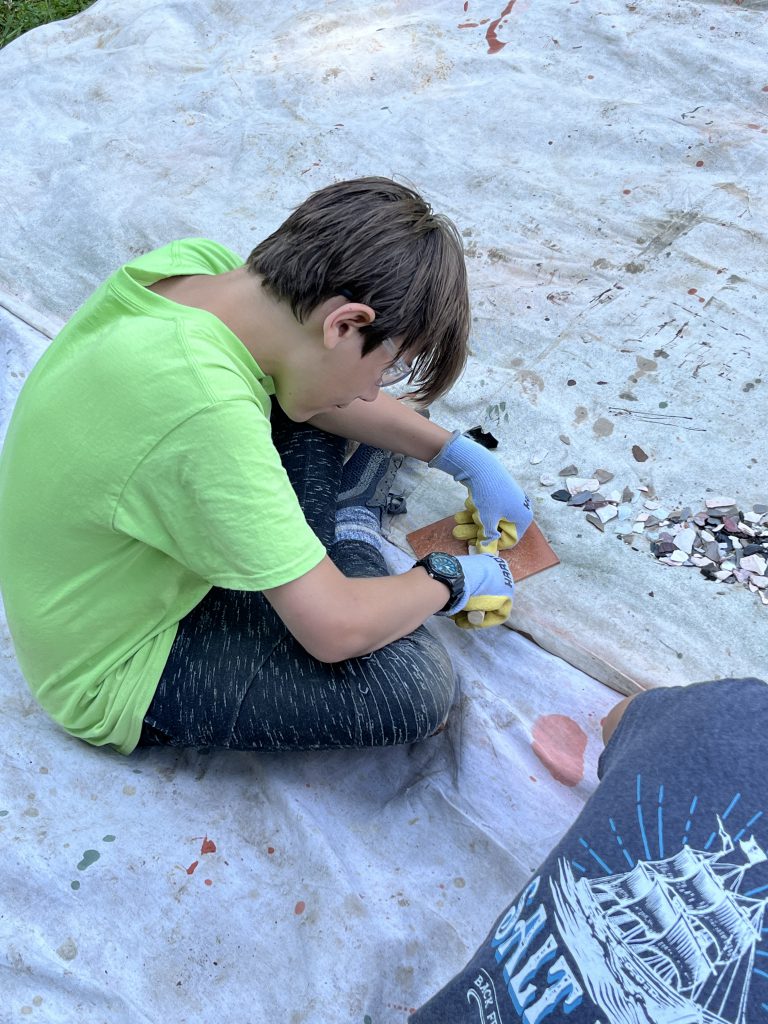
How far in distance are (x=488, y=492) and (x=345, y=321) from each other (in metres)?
0.72

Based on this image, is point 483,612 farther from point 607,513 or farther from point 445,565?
point 607,513

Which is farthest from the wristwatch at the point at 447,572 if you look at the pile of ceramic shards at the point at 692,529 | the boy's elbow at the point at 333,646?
the pile of ceramic shards at the point at 692,529

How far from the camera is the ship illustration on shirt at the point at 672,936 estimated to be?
2.42 feet

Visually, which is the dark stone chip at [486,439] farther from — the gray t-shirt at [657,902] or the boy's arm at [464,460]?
the gray t-shirt at [657,902]

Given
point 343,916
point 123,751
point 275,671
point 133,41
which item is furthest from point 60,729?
point 133,41

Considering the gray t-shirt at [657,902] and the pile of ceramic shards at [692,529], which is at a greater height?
the gray t-shirt at [657,902]

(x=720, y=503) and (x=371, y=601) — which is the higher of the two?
(x=371, y=601)

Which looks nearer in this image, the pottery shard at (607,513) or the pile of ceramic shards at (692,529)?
the pile of ceramic shards at (692,529)

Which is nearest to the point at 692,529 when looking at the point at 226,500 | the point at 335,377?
the point at 335,377

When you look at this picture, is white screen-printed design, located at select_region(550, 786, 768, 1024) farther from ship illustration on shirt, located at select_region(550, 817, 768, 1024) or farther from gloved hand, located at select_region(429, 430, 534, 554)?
gloved hand, located at select_region(429, 430, 534, 554)

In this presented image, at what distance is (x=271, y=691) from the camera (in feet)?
4.68

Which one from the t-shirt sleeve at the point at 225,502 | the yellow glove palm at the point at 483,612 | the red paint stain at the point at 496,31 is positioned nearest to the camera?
the t-shirt sleeve at the point at 225,502

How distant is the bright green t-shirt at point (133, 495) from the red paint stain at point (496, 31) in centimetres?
207

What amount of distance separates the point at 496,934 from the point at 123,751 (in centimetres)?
85
